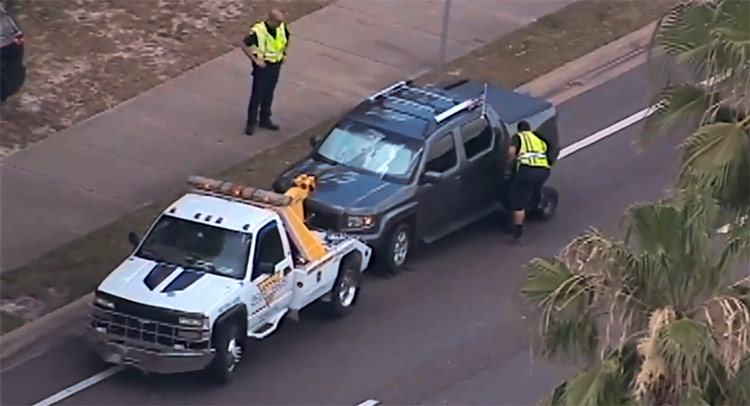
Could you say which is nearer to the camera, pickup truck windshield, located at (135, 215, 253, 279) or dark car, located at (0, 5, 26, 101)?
pickup truck windshield, located at (135, 215, 253, 279)

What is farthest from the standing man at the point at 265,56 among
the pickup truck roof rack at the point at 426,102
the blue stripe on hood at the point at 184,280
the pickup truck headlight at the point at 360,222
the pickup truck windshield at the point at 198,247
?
the blue stripe on hood at the point at 184,280

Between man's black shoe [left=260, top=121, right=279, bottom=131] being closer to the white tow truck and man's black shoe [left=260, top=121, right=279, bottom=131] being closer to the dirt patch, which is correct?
the dirt patch

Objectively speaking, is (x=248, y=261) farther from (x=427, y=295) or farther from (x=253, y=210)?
(x=427, y=295)

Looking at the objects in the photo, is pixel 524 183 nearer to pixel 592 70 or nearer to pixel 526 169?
pixel 526 169

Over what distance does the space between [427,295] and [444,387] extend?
211 centimetres

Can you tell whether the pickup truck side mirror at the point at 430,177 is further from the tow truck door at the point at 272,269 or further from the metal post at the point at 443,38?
the metal post at the point at 443,38

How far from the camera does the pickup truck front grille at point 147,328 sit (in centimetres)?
1806

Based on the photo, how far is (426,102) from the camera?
72.4 feet

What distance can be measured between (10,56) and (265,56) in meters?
2.92

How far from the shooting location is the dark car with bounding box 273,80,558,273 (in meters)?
20.6

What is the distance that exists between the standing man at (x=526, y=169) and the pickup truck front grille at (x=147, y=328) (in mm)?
4891

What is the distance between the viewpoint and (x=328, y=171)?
69.4ft

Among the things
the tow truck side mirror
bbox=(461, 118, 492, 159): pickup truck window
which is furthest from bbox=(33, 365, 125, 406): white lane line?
bbox=(461, 118, 492, 159): pickup truck window

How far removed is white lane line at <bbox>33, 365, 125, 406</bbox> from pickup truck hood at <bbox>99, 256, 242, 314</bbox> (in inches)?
31.5
